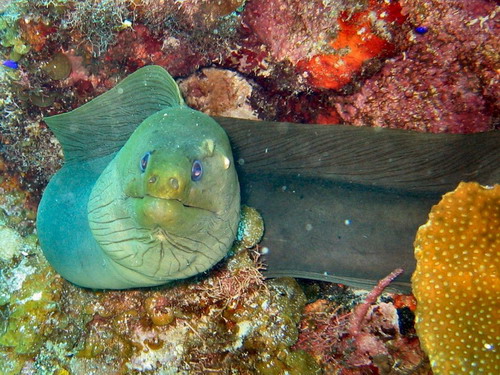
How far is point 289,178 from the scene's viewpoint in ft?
11.1

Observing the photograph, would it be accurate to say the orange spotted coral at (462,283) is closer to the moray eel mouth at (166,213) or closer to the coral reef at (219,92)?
the moray eel mouth at (166,213)

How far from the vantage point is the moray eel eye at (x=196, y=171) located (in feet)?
6.35

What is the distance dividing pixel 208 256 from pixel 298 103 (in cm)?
173

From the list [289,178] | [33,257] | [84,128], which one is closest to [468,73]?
[289,178]

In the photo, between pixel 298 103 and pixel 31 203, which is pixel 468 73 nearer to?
pixel 298 103

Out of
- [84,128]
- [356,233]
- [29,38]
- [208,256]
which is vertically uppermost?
[29,38]

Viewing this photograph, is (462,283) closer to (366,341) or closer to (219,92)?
(366,341)

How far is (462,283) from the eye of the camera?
6.98 feet

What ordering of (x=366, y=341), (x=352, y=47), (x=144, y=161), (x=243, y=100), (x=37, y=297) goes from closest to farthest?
(x=144, y=161) < (x=352, y=47) < (x=366, y=341) < (x=37, y=297) < (x=243, y=100)

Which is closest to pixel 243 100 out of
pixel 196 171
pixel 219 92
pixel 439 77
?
pixel 219 92

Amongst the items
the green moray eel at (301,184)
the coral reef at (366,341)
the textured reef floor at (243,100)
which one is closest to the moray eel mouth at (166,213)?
the green moray eel at (301,184)

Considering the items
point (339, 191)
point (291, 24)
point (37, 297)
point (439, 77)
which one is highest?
point (291, 24)

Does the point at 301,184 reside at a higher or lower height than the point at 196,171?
lower

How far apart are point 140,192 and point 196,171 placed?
A: 31cm
